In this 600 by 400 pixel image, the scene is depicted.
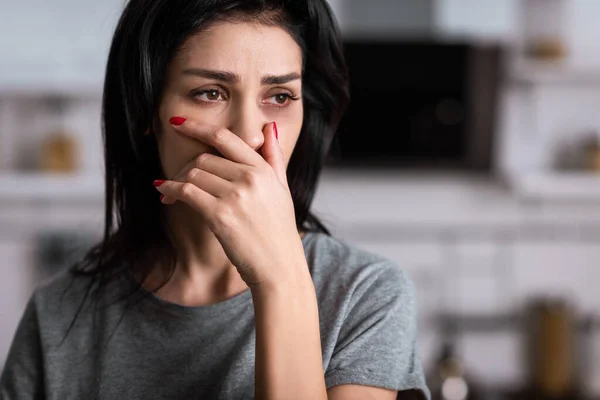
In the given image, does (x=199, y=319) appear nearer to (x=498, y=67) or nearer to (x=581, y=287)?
(x=498, y=67)

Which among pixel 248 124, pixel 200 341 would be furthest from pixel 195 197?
pixel 200 341

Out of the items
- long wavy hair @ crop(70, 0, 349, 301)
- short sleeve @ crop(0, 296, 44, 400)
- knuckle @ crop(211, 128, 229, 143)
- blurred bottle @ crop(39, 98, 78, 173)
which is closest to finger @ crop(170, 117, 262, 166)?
knuckle @ crop(211, 128, 229, 143)

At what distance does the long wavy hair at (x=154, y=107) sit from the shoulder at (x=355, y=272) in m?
0.09

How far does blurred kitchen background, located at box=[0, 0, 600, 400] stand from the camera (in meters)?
2.24

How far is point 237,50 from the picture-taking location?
2.86ft

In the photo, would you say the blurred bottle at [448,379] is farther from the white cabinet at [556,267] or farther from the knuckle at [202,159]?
the knuckle at [202,159]

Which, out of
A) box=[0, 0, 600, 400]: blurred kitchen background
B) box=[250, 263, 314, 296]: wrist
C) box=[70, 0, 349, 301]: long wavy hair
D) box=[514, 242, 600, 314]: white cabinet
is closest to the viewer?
box=[250, 263, 314, 296]: wrist

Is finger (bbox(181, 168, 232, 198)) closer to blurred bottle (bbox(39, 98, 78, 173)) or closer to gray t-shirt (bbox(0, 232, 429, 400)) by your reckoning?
gray t-shirt (bbox(0, 232, 429, 400))

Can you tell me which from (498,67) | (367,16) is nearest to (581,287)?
(498,67)

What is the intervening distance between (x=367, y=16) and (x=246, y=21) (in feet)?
4.65

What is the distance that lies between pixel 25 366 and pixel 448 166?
5.36 ft

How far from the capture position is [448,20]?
226cm

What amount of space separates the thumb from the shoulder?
0.16m

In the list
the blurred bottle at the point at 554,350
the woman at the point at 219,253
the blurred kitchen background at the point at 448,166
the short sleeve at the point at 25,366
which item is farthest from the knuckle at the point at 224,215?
the blurred bottle at the point at 554,350
